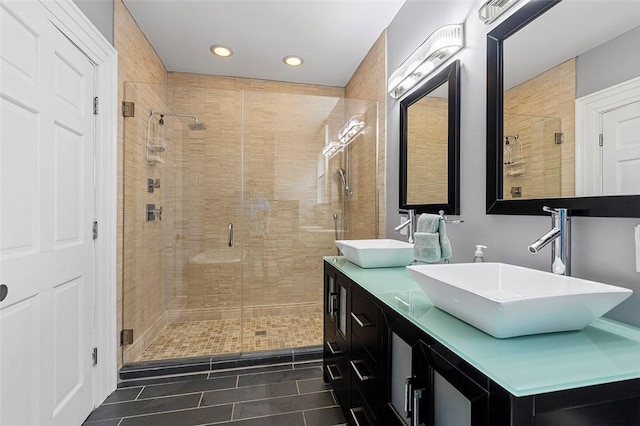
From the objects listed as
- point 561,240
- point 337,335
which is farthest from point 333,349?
point 561,240

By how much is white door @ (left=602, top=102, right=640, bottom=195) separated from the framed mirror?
→ 0.69 metres

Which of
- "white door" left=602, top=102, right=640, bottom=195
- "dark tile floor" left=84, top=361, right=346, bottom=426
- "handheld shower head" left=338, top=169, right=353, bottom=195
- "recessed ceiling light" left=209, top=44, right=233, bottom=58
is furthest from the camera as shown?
"handheld shower head" left=338, top=169, right=353, bottom=195

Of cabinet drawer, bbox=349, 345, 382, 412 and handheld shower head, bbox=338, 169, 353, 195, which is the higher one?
handheld shower head, bbox=338, 169, 353, 195

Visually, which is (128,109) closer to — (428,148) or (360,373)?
(428,148)

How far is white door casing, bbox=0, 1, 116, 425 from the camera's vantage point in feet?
3.94

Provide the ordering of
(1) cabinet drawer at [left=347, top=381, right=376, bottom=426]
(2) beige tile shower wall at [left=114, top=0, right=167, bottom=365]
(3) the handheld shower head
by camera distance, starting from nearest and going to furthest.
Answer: (1) cabinet drawer at [left=347, top=381, right=376, bottom=426] < (2) beige tile shower wall at [left=114, top=0, right=167, bottom=365] < (3) the handheld shower head

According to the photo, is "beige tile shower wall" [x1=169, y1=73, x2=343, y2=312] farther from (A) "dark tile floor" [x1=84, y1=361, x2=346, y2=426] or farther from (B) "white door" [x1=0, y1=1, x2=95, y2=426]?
(B) "white door" [x1=0, y1=1, x2=95, y2=426]

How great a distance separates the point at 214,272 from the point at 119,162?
1334 millimetres

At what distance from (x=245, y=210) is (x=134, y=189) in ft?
3.07

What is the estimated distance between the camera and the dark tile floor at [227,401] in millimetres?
1696

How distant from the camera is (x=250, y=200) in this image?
9.70ft

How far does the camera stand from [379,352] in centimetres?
116

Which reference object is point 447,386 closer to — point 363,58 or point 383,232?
point 383,232

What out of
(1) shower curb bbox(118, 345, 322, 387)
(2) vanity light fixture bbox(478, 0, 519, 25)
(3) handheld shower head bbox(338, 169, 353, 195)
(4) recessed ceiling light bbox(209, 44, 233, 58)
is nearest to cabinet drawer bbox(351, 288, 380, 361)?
(1) shower curb bbox(118, 345, 322, 387)
